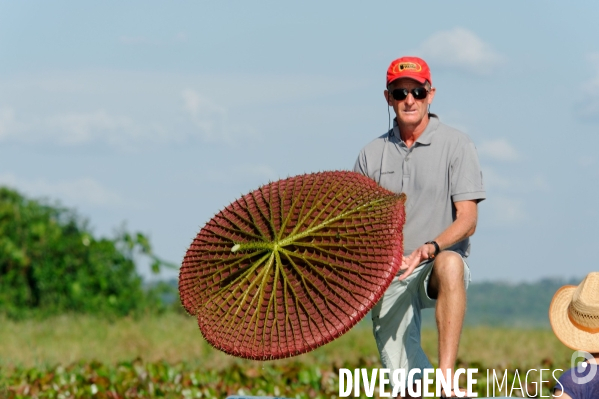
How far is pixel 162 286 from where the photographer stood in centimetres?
1195

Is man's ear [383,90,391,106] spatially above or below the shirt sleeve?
above

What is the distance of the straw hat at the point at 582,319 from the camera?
3473mm

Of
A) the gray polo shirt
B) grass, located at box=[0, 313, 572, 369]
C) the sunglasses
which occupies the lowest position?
grass, located at box=[0, 313, 572, 369]

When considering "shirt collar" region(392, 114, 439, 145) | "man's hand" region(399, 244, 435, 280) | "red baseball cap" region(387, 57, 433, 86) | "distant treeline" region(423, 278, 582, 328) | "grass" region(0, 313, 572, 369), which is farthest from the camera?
"distant treeline" region(423, 278, 582, 328)

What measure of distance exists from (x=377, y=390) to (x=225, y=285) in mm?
2699

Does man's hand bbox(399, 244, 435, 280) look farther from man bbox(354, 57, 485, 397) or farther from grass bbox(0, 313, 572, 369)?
grass bbox(0, 313, 572, 369)

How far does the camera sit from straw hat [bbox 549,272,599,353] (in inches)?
137

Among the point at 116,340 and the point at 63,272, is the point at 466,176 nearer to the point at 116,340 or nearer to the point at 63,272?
the point at 116,340

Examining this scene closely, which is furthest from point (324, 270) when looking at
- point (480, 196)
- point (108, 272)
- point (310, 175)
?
point (108, 272)

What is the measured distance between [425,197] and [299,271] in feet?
3.26

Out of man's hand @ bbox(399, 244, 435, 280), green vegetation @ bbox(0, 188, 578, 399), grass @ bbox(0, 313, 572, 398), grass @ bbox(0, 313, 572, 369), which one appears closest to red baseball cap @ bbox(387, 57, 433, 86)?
man's hand @ bbox(399, 244, 435, 280)

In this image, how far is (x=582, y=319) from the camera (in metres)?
3.53

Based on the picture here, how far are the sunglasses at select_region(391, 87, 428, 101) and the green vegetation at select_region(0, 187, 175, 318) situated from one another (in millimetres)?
7013

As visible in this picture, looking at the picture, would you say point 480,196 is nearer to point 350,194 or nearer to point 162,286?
point 350,194
